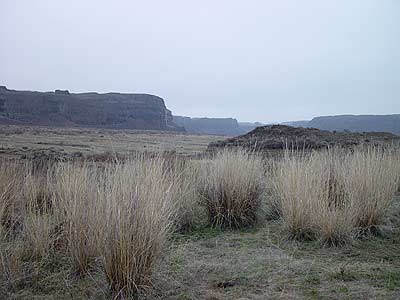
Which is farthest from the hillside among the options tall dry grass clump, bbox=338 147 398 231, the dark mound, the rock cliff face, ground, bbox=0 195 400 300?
ground, bbox=0 195 400 300

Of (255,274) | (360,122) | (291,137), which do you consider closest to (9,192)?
(255,274)

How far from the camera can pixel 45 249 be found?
3.96 m

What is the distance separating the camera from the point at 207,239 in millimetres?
5047

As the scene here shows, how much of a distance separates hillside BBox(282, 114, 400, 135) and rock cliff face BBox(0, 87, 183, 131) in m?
47.2

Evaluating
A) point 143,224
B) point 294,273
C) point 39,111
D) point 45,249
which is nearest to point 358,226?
point 294,273

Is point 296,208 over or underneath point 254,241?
over

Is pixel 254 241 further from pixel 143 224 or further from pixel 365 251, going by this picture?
pixel 143 224

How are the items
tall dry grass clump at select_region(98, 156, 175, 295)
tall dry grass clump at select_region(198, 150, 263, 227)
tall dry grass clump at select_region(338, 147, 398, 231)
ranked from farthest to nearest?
1. tall dry grass clump at select_region(198, 150, 263, 227)
2. tall dry grass clump at select_region(338, 147, 398, 231)
3. tall dry grass clump at select_region(98, 156, 175, 295)

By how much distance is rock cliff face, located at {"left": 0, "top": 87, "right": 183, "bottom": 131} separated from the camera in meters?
95.7

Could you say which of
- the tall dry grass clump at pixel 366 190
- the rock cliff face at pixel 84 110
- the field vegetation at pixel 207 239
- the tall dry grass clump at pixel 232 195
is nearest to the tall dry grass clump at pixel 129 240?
the field vegetation at pixel 207 239

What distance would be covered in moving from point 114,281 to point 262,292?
4.02ft

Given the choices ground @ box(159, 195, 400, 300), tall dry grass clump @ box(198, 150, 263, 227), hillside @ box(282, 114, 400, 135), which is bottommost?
ground @ box(159, 195, 400, 300)

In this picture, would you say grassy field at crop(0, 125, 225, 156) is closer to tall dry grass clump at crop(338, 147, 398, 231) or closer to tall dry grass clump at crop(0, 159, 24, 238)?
tall dry grass clump at crop(0, 159, 24, 238)

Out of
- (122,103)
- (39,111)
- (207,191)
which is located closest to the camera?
(207,191)
